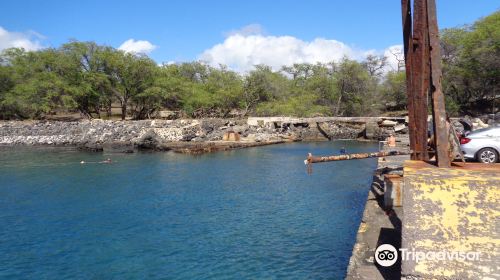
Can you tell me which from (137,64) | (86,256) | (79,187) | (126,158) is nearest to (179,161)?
(126,158)

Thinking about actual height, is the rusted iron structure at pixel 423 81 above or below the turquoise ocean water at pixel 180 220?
above

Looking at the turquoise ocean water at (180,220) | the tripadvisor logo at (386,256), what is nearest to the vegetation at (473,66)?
the turquoise ocean water at (180,220)

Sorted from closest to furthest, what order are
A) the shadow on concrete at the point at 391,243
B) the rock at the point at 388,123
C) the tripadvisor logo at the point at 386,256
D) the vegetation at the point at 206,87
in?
1. the shadow on concrete at the point at 391,243
2. the tripadvisor logo at the point at 386,256
3. the rock at the point at 388,123
4. the vegetation at the point at 206,87

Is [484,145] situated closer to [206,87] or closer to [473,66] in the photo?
[473,66]

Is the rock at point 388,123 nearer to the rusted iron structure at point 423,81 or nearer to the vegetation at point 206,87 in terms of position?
the vegetation at point 206,87

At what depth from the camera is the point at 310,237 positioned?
11922mm

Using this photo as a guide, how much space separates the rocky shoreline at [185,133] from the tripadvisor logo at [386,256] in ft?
98.4

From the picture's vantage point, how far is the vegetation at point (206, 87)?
47.2 metres

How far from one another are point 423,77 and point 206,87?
5439 cm

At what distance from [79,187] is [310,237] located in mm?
14153

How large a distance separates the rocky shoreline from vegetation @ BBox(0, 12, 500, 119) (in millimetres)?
5298

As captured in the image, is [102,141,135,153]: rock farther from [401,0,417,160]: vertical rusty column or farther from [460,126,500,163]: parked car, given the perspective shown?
[401,0,417,160]: vertical rusty column

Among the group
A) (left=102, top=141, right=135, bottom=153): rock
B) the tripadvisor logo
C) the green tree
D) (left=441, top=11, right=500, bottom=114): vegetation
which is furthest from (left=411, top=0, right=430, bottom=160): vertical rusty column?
the green tree

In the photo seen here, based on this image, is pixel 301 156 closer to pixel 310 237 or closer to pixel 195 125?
pixel 195 125
